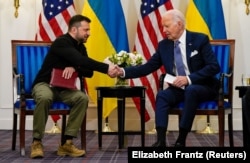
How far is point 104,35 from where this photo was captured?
6.66m

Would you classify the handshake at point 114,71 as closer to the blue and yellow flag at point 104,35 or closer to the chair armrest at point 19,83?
the chair armrest at point 19,83

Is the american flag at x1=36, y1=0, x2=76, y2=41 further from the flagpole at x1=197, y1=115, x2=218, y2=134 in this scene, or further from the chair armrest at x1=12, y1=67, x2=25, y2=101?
the flagpole at x1=197, y1=115, x2=218, y2=134

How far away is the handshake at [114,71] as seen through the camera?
15.8ft

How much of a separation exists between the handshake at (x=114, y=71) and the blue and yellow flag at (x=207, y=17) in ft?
6.77

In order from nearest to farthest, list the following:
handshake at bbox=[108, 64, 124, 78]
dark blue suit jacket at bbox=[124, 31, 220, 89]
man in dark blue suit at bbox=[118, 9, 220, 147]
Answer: man in dark blue suit at bbox=[118, 9, 220, 147] < dark blue suit jacket at bbox=[124, 31, 220, 89] < handshake at bbox=[108, 64, 124, 78]

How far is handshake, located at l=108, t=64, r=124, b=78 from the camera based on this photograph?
4.80 m

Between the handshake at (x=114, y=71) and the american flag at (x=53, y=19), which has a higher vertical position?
the american flag at (x=53, y=19)

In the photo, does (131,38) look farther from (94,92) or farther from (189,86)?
(189,86)

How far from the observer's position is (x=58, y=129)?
22.1 feet

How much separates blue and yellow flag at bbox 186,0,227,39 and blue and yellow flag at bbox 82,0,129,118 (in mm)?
888

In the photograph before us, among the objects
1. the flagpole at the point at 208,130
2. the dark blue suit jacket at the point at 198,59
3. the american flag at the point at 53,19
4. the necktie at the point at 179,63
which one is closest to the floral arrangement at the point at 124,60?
A: the dark blue suit jacket at the point at 198,59

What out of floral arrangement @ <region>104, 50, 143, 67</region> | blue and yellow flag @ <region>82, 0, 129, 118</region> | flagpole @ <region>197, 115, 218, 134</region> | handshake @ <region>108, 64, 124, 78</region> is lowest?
flagpole @ <region>197, 115, 218, 134</region>

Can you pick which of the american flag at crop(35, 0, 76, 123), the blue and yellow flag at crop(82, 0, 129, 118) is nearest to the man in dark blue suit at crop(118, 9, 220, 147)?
the blue and yellow flag at crop(82, 0, 129, 118)

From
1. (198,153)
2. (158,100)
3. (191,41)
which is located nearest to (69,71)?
(158,100)
